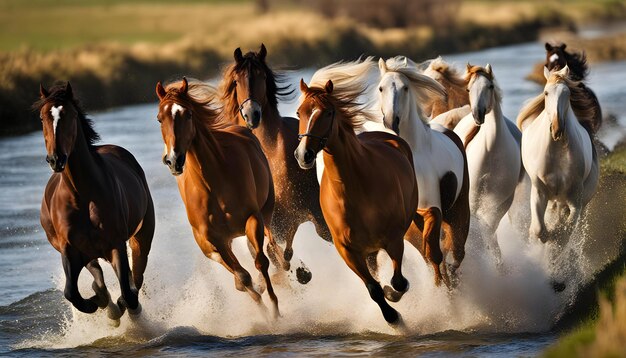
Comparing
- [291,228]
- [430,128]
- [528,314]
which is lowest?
[528,314]

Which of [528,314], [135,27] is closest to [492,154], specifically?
[528,314]

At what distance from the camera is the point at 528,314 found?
9.66 metres

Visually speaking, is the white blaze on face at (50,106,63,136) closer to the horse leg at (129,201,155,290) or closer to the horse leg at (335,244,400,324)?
the horse leg at (129,201,155,290)

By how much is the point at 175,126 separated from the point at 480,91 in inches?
109

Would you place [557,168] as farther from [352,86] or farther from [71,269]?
[71,269]

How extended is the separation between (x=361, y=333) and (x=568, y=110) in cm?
279

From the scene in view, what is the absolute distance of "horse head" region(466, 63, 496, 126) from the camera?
1030cm

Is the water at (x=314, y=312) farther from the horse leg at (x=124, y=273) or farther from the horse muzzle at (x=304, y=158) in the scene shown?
the horse muzzle at (x=304, y=158)

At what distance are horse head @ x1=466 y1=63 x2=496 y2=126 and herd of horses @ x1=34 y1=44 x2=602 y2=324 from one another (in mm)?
13

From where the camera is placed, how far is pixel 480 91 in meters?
10.4

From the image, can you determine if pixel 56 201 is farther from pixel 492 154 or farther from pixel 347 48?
pixel 347 48

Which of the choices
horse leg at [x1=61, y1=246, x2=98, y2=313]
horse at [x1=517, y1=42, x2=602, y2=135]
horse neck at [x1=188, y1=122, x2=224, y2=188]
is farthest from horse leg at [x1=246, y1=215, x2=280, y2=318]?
horse at [x1=517, y1=42, x2=602, y2=135]

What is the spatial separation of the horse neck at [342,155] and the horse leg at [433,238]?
117cm

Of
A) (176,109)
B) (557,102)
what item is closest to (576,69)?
(557,102)
